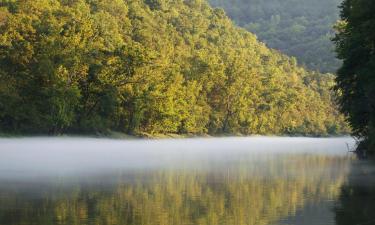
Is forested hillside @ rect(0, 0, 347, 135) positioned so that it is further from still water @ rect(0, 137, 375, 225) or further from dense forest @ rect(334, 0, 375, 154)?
still water @ rect(0, 137, 375, 225)

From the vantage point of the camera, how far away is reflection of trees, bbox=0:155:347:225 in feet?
65.1

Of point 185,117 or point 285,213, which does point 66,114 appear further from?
point 285,213

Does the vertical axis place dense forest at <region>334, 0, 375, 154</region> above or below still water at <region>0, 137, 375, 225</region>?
above

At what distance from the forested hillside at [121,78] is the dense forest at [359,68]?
4074cm

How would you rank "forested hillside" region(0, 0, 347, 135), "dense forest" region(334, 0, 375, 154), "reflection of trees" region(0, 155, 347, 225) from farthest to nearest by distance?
"forested hillside" region(0, 0, 347, 135) → "dense forest" region(334, 0, 375, 154) → "reflection of trees" region(0, 155, 347, 225)

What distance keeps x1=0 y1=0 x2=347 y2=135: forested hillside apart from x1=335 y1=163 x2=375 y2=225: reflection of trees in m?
55.1

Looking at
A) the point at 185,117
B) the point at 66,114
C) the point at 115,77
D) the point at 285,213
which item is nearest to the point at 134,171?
the point at 285,213

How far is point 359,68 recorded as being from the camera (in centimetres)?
4866

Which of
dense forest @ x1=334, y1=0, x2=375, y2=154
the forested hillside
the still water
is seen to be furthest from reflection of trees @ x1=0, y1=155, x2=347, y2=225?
the forested hillside

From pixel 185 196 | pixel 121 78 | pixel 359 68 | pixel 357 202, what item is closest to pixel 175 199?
pixel 185 196

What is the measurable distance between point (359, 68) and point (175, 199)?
27720mm

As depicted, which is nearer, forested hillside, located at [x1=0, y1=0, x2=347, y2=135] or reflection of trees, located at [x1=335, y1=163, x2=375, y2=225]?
A: reflection of trees, located at [x1=335, y1=163, x2=375, y2=225]

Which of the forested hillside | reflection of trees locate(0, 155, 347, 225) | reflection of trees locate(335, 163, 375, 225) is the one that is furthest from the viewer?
the forested hillside

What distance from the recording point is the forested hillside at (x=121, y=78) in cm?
8281
